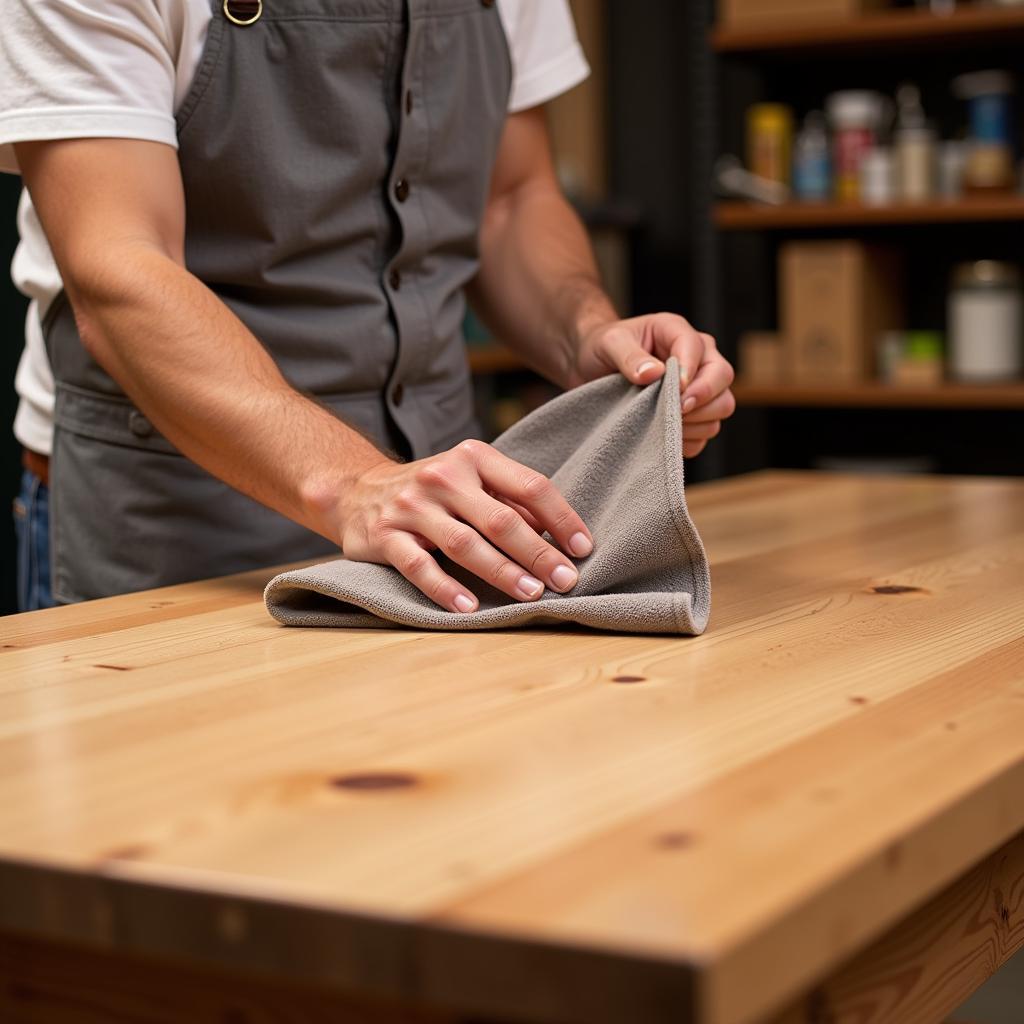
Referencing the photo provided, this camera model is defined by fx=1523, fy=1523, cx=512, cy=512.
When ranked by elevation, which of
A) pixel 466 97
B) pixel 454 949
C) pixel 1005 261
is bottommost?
pixel 1005 261

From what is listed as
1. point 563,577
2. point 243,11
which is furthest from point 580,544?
point 243,11

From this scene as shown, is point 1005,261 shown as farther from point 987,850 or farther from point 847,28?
point 987,850

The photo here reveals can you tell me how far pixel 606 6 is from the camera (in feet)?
13.0

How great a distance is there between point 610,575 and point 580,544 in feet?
0.12

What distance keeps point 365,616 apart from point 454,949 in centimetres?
52

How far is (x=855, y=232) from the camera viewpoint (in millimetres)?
3455

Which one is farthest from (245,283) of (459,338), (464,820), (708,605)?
(464,820)

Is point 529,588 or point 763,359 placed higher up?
point 529,588

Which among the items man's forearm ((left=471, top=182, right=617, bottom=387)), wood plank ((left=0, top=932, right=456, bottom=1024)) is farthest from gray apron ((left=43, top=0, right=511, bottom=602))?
wood plank ((left=0, top=932, right=456, bottom=1024))

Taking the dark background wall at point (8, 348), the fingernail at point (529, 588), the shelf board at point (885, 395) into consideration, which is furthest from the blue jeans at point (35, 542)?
the shelf board at point (885, 395)

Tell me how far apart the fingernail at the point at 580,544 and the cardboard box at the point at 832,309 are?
2364 mm

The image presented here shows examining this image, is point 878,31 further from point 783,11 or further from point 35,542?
point 35,542

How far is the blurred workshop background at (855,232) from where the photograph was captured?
317cm

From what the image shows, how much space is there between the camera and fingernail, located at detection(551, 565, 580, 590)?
38.1 inches
